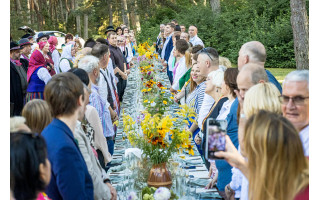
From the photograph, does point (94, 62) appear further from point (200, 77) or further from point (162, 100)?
point (200, 77)

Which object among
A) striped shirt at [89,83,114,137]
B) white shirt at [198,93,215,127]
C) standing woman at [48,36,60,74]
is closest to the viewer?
white shirt at [198,93,215,127]

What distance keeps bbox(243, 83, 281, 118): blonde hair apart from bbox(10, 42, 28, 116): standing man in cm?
583

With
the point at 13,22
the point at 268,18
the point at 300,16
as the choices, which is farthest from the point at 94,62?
the point at 13,22

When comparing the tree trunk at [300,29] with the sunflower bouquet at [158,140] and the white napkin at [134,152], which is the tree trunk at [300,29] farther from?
the white napkin at [134,152]

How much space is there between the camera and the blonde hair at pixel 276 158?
1.84 meters

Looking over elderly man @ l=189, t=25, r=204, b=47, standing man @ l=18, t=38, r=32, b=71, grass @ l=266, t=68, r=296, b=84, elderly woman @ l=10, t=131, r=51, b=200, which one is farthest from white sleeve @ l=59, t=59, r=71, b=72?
grass @ l=266, t=68, r=296, b=84

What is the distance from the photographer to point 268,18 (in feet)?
62.2

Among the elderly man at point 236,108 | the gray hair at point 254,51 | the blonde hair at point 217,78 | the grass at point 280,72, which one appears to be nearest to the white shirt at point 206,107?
the blonde hair at point 217,78

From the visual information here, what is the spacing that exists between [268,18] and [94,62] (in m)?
15.8

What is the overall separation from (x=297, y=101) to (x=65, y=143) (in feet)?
4.96

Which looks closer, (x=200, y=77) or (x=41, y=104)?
(x=41, y=104)

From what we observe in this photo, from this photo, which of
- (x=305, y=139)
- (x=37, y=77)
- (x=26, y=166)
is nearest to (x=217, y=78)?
(x=305, y=139)

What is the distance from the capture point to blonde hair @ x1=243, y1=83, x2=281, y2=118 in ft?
8.73

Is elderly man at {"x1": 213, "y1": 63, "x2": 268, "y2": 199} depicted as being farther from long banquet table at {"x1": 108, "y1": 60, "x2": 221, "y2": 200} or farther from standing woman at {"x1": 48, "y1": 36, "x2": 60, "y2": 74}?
standing woman at {"x1": 48, "y1": 36, "x2": 60, "y2": 74}
